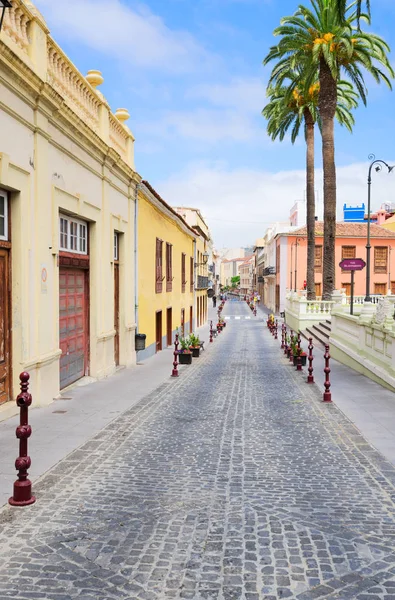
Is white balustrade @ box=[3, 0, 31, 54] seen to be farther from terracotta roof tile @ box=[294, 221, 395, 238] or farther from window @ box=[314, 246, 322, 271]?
terracotta roof tile @ box=[294, 221, 395, 238]

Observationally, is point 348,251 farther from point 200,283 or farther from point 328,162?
point 328,162

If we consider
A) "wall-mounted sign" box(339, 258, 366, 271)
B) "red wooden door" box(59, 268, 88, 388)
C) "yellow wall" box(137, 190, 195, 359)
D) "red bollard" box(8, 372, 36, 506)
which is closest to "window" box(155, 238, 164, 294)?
"yellow wall" box(137, 190, 195, 359)

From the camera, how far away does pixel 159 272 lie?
22250mm

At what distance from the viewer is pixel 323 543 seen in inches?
179

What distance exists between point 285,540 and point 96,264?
1004 cm

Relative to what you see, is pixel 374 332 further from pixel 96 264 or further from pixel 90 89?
pixel 90 89

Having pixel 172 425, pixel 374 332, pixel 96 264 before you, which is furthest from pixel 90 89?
pixel 374 332

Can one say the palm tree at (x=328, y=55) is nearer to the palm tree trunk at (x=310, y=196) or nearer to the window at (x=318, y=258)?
the palm tree trunk at (x=310, y=196)

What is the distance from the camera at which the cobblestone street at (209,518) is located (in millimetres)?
3906

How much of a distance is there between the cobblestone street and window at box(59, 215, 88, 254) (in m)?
4.77

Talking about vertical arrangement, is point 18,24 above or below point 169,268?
above

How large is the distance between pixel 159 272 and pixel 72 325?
1023 cm

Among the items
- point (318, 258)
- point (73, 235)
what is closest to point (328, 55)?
point (73, 235)

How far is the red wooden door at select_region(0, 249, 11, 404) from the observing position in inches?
343
